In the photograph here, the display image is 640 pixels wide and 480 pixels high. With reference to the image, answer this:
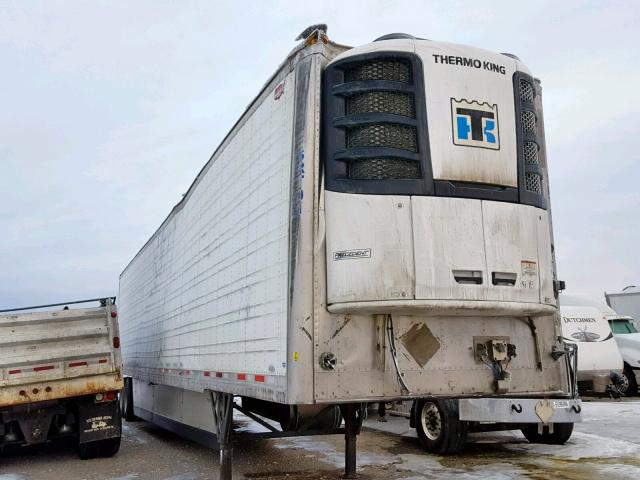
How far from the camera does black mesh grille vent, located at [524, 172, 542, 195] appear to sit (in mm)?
6250

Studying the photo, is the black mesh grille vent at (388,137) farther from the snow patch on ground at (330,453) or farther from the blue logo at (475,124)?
the snow patch on ground at (330,453)

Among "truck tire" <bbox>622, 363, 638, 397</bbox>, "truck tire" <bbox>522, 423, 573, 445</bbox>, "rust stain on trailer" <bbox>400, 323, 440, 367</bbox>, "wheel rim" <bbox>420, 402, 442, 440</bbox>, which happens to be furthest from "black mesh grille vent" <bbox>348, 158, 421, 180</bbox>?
"truck tire" <bbox>622, 363, 638, 397</bbox>

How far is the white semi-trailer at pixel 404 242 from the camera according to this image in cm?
569

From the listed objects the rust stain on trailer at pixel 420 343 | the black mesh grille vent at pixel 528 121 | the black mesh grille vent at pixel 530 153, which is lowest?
the rust stain on trailer at pixel 420 343

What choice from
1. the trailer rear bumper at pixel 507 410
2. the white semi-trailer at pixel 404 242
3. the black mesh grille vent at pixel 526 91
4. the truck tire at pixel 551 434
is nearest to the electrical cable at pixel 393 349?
the white semi-trailer at pixel 404 242

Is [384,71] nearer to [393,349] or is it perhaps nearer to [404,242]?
[404,242]

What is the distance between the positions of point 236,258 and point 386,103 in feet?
8.59

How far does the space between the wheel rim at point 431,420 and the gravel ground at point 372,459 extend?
307mm

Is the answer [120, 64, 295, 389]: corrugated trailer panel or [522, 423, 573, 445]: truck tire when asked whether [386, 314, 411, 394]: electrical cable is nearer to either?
[120, 64, 295, 389]: corrugated trailer panel

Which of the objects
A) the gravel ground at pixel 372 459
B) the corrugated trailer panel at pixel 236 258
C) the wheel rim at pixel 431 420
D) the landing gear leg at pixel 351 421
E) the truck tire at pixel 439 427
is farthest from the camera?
the wheel rim at pixel 431 420

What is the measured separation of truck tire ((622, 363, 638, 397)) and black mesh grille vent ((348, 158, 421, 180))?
49.0 feet

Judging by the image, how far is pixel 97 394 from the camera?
10406mm

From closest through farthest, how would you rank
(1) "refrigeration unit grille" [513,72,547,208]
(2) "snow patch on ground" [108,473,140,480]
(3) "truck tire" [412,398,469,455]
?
(1) "refrigeration unit grille" [513,72,547,208] → (2) "snow patch on ground" [108,473,140,480] → (3) "truck tire" [412,398,469,455]

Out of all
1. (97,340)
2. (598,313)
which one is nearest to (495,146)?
(97,340)
